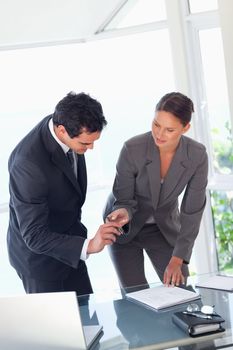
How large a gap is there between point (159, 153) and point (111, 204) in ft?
1.29

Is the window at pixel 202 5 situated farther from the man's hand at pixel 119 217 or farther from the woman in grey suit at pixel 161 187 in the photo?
the man's hand at pixel 119 217

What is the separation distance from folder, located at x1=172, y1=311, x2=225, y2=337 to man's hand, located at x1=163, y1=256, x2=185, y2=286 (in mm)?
558

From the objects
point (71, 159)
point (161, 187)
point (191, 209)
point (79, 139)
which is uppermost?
point (79, 139)

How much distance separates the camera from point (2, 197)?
539 centimetres

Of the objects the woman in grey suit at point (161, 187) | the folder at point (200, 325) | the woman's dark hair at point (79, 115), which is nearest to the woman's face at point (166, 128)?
the woman in grey suit at point (161, 187)

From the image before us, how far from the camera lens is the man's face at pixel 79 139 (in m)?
2.87

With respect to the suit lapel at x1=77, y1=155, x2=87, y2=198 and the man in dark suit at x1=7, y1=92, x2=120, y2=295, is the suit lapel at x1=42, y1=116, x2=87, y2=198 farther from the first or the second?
the suit lapel at x1=77, y1=155, x2=87, y2=198

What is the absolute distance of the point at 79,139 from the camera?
9.42ft

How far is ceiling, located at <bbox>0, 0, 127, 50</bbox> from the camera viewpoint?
4.74 meters

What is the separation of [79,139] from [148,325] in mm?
825

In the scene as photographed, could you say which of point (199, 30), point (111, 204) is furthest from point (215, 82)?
point (111, 204)

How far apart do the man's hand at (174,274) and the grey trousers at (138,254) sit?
0.79 feet

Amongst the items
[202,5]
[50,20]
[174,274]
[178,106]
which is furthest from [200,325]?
[50,20]

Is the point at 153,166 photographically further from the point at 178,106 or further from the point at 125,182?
the point at 178,106
